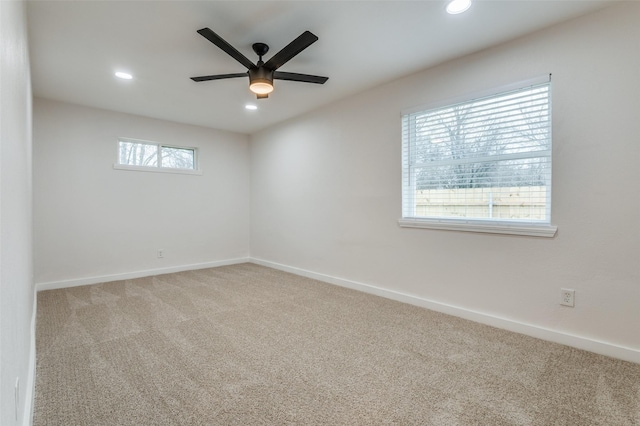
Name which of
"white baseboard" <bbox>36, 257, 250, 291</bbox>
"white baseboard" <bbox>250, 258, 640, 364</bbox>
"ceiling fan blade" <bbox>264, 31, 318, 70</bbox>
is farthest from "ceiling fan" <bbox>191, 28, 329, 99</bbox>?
"white baseboard" <bbox>36, 257, 250, 291</bbox>

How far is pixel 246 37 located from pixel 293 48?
1.91 feet

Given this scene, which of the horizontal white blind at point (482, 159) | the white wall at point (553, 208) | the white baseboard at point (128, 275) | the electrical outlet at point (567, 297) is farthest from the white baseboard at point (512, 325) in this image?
the white baseboard at point (128, 275)

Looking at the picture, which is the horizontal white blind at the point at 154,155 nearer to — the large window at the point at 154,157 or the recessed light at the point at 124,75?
the large window at the point at 154,157

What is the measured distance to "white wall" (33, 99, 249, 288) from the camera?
393 centimetres

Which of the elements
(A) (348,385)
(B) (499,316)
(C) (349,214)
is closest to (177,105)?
(C) (349,214)

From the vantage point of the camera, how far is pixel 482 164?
282 cm

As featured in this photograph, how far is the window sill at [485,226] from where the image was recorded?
245cm

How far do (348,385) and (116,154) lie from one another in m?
4.49

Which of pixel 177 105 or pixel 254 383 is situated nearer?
pixel 254 383

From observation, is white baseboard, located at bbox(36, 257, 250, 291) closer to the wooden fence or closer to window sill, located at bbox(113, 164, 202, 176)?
window sill, located at bbox(113, 164, 202, 176)

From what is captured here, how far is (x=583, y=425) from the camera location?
4.98ft

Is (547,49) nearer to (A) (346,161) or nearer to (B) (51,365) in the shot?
(A) (346,161)

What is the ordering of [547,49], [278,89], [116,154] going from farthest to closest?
1. [116,154]
2. [278,89]
3. [547,49]

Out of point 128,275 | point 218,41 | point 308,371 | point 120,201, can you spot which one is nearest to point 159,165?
point 120,201
